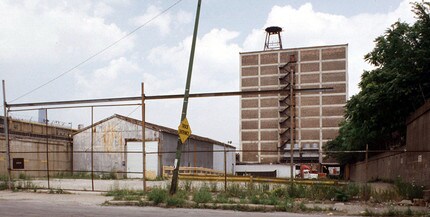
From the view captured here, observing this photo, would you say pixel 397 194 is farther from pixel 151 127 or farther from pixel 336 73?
pixel 336 73

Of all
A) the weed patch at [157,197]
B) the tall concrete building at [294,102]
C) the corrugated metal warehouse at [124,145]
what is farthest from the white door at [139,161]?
the tall concrete building at [294,102]

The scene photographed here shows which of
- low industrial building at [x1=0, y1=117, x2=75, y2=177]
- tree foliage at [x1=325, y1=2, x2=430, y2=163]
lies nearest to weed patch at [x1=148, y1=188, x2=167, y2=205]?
tree foliage at [x1=325, y1=2, x2=430, y2=163]

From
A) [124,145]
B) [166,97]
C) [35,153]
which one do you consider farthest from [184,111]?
[35,153]

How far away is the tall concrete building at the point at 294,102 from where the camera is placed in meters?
85.1

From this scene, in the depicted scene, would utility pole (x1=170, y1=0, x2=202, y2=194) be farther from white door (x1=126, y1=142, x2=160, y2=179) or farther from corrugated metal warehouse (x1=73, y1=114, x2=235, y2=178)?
white door (x1=126, y1=142, x2=160, y2=179)

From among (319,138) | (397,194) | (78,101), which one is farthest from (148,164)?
(319,138)

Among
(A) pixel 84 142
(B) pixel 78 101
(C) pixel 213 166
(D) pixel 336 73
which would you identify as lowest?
(C) pixel 213 166

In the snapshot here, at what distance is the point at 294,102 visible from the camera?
8256 cm

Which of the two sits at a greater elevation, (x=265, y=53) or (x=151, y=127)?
(x=265, y=53)

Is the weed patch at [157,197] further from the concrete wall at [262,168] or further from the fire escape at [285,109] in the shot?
the fire escape at [285,109]

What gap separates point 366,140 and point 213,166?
22.3 metres

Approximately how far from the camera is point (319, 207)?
13.6 metres

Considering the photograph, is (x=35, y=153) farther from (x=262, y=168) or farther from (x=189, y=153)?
(x=262, y=168)

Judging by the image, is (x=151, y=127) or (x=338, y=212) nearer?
(x=338, y=212)
